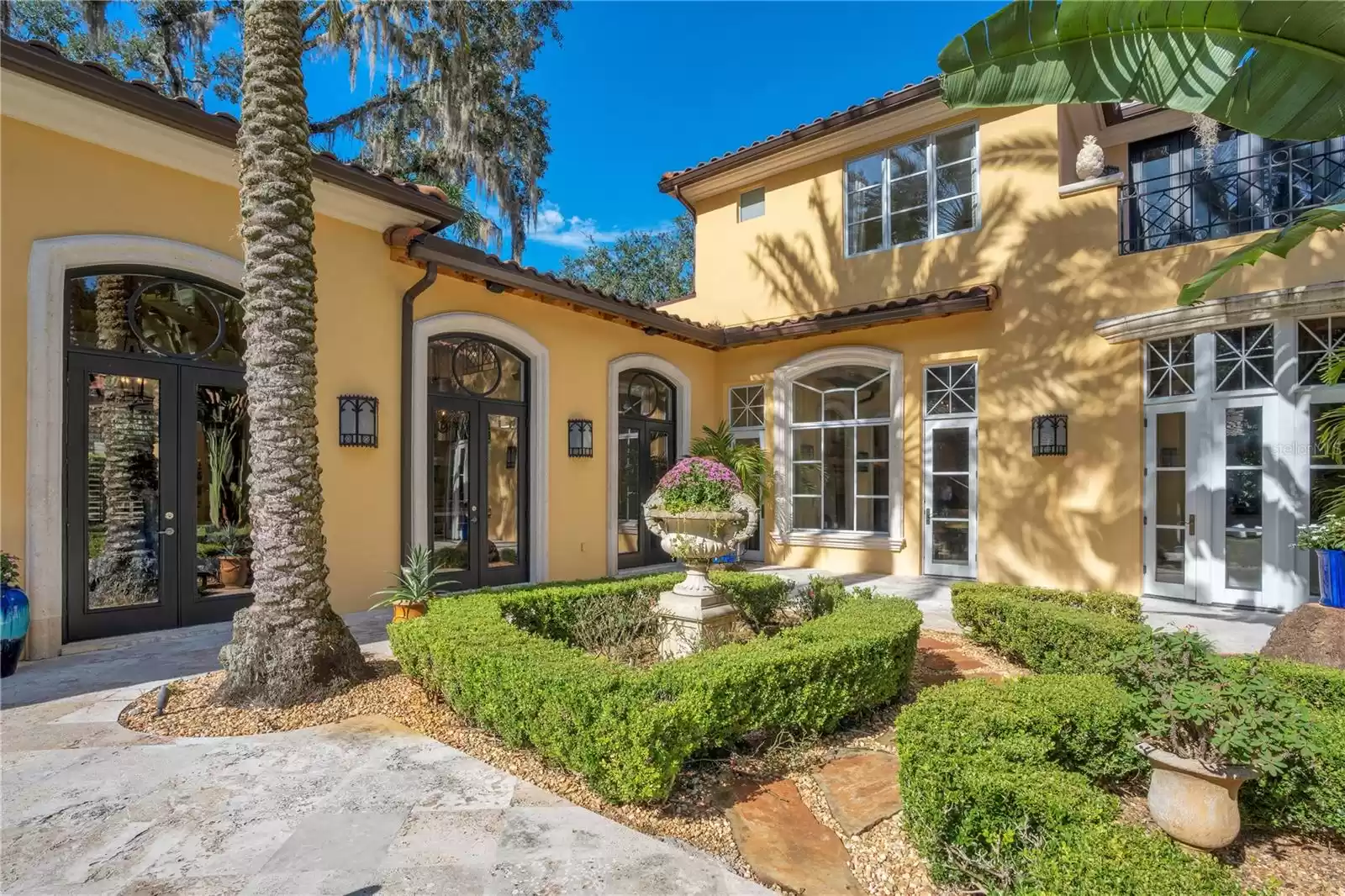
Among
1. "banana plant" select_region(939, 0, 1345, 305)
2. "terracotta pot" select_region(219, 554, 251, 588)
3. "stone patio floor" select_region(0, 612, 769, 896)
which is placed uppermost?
A: "banana plant" select_region(939, 0, 1345, 305)

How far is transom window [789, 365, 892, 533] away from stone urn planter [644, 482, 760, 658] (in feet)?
18.5

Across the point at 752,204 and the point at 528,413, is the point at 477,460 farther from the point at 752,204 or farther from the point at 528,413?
the point at 752,204

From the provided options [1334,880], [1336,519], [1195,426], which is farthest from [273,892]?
[1195,426]

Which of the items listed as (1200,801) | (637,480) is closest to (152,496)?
(637,480)

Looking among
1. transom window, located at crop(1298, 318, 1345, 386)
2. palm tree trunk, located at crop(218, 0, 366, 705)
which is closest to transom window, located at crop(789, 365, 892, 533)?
transom window, located at crop(1298, 318, 1345, 386)

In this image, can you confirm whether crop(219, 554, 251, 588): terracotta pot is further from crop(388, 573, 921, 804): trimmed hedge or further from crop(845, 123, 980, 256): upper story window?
crop(845, 123, 980, 256): upper story window

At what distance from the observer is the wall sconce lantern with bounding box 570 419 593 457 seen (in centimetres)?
1010

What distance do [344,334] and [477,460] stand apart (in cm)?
243

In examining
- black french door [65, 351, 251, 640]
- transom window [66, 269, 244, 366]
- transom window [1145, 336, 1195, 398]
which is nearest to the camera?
black french door [65, 351, 251, 640]

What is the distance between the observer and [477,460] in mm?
9141

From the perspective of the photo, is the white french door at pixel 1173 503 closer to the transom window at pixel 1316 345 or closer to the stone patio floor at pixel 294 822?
the transom window at pixel 1316 345

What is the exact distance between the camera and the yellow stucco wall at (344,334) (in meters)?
5.55

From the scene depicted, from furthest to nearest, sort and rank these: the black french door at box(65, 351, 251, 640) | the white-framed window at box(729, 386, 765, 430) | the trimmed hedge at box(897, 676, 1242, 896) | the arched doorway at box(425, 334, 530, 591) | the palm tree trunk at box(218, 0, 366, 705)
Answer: the white-framed window at box(729, 386, 765, 430), the arched doorway at box(425, 334, 530, 591), the black french door at box(65, 351, 251, 640), the palm tree trunk at box(218, 0, 366, 705), the trimmed hedge at box(897, 676, 1242, 896)

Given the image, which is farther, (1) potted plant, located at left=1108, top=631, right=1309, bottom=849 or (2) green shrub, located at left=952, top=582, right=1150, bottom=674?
(2) green shrub, located at left=952, top=582, right=1150, bottom=674
